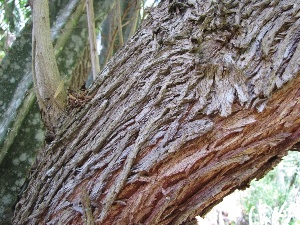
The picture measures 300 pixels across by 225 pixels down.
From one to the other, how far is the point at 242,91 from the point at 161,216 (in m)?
0.34

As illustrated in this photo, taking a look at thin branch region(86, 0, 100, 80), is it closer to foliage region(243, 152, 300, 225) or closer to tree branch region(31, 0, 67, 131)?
tree branch region(31, 0, 67, 131)

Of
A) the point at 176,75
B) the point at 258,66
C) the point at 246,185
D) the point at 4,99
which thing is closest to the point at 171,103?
the point at 176,75

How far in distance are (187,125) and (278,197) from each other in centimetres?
370

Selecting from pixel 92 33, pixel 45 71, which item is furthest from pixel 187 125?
pixel 92 33

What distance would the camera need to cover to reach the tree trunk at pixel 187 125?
0.78 m

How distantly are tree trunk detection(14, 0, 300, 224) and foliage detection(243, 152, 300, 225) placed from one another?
2828 millimetres

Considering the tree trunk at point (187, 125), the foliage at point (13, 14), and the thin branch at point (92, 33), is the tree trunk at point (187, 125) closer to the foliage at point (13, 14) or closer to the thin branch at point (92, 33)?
the thin branch at point (92, 33)

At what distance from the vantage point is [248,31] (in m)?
0.85

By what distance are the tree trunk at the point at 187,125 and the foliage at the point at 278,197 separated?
2.83m

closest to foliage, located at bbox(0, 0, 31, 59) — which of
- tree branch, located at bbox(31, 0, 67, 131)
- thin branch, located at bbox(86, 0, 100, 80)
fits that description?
thin branch, located at bbox(86, 0, 100, 80)

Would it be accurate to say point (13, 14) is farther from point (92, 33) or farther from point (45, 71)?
point (45, 71)

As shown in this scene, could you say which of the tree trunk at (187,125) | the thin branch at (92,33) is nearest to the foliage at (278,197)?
the thin branch at (92,33)

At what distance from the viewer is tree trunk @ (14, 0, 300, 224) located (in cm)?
78

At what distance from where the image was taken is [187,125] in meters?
0.78
